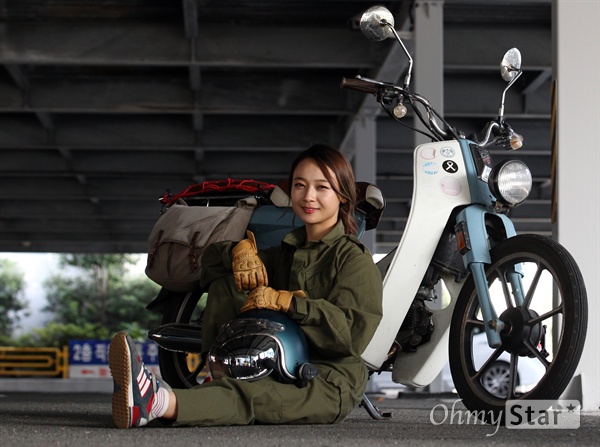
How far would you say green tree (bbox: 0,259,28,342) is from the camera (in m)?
33.9

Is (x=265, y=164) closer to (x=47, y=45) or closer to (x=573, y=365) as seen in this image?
(x=47, y=45)

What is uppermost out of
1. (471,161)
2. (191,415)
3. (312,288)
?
(471,161)

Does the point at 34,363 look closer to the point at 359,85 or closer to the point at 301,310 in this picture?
the point at 359,85

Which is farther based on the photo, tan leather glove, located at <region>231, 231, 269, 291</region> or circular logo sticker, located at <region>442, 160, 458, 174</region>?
circular logo sticker, located at <region>442, 160, 458, 174</region>

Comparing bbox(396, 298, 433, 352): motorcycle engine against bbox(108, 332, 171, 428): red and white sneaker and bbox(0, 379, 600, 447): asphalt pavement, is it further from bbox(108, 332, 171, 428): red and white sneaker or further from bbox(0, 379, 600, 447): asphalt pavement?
bbox(108, 332, 171, 428): red and white sneaker

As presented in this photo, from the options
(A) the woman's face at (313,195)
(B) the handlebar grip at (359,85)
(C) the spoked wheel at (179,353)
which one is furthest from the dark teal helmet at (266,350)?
(C) the spoked wheel at (179,353)

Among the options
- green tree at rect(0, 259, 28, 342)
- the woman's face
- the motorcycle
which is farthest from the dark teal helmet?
green tree at rect(0, 259, 28, 342)

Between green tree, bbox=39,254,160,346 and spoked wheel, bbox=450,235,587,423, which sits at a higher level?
spoked wheel, bbox=450,235,587,423

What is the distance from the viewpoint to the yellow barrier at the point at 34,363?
67.6ft

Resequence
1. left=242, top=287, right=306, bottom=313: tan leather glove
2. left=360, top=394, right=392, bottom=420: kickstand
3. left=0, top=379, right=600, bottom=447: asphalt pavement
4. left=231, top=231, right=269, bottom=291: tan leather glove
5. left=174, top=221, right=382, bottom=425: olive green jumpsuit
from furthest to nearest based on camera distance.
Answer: left=360, top=394, right=392, bottom=420: kickstand → left=231, top=231, right=269, bottom=291: tan leather glove → left=242, top=287, right=306, bottom=313: tan leather glove → left=174, top=221, right=382, bottom=425: olive green jumpsuit → left=0, top=379, right=600, bottom=447: asphalt pavement

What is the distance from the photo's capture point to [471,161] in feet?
10.2

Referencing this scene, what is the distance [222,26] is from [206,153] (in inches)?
198

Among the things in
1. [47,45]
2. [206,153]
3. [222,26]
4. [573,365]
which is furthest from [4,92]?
[573,365]

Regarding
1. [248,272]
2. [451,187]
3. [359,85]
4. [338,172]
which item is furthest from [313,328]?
[359,85]
